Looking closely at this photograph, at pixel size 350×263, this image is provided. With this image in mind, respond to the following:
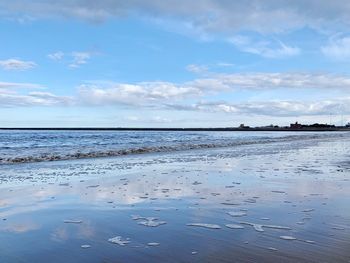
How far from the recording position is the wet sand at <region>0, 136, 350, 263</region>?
4.62 m

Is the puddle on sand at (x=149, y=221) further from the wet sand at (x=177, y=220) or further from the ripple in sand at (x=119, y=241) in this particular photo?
the ripple in sand at (x=119, y=241)

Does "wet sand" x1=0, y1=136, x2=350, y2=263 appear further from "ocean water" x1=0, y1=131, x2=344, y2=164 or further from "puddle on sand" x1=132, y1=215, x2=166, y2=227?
"ocean water" x1=0, y1=131, x2=344, y2=164

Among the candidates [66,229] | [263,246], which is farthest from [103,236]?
[263,246]

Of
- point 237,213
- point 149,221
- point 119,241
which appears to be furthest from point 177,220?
point 119,241

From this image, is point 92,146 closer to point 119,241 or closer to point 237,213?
point 237,213

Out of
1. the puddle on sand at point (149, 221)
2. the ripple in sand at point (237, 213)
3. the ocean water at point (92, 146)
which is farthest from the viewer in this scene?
the ocean water at point (92, 146)

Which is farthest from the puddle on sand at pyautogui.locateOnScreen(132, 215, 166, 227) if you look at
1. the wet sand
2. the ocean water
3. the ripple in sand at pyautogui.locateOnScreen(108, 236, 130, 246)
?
the ocean water

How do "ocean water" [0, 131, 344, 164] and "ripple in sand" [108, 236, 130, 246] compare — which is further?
"ocean water" [0, 131, 344, 164]

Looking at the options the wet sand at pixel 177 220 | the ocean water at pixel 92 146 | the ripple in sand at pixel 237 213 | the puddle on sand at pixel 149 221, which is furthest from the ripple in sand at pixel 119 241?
the ocean water at pixel 92 146

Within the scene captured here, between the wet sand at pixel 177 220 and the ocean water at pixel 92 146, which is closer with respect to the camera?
the wet sand at pixel 177 220

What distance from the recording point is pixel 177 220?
632 cm

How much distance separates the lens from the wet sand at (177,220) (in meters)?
4.62

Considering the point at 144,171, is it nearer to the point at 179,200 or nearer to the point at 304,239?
the point at 179,200

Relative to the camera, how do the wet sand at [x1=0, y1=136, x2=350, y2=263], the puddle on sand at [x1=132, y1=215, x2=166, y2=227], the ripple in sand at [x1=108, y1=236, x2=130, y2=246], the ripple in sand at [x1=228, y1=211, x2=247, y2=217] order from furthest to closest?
1. the ripple in sand at [x1=228, y1=211, x2=247, y2=217]
2. the puddle on sand at [x1=132, y1=215, x2=166, y2=227]
3. the ripple in sand at [x1=108, y1=236, x2=130, y2=246]
4. the wet sand at [x1=0, y1=136, x2=350, y2=263]
